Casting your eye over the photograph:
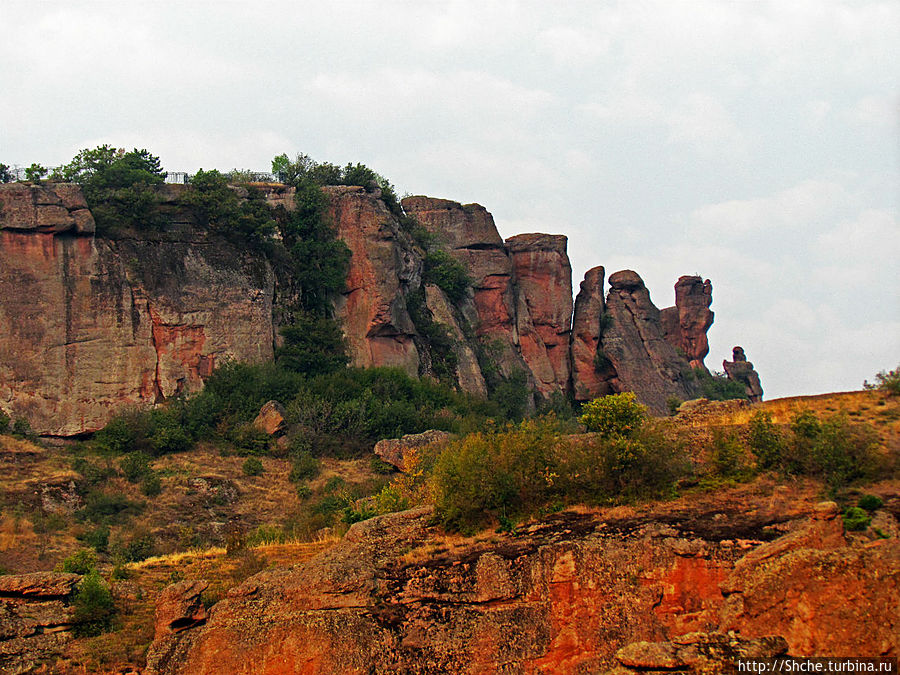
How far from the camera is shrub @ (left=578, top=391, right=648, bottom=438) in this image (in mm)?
23016

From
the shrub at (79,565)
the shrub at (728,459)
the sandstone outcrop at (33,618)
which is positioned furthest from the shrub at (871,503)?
the shrub at (79,565)

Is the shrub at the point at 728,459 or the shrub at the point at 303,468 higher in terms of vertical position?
the shrub at the point at 728,459

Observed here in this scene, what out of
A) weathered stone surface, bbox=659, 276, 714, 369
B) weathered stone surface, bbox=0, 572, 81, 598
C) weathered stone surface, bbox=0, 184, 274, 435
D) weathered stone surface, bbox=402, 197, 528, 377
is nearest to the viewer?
weathered stone surface, bbox=0, 572, 81, 598

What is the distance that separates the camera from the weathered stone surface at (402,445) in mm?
40969

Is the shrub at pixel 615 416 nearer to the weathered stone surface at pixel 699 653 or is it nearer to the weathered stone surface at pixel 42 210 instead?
the weathered stone surface at pixel 699 653

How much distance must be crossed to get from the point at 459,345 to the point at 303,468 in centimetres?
1597

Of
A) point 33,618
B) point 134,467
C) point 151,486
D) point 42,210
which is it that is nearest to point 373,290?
point 42,210

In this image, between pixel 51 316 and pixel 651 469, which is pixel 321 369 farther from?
pixel 651 469

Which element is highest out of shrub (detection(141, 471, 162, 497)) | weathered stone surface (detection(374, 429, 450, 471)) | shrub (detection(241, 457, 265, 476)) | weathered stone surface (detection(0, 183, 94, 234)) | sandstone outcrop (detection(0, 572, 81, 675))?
weathered stone surface (detection(0, 183, 94, 234))

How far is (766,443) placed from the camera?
21438 millimetres

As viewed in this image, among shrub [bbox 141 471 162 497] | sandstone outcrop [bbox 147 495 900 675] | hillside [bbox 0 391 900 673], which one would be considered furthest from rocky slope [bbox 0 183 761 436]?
sandstone outcrop [bbox 147 495 900 675]

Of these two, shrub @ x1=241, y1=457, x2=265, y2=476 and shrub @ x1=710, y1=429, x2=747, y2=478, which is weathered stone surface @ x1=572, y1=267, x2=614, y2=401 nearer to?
shrub @ x1=241, y1=457, x2=265, y2=476

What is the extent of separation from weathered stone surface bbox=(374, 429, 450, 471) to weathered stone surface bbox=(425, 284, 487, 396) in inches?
450

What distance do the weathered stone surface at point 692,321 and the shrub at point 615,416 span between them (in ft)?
173
